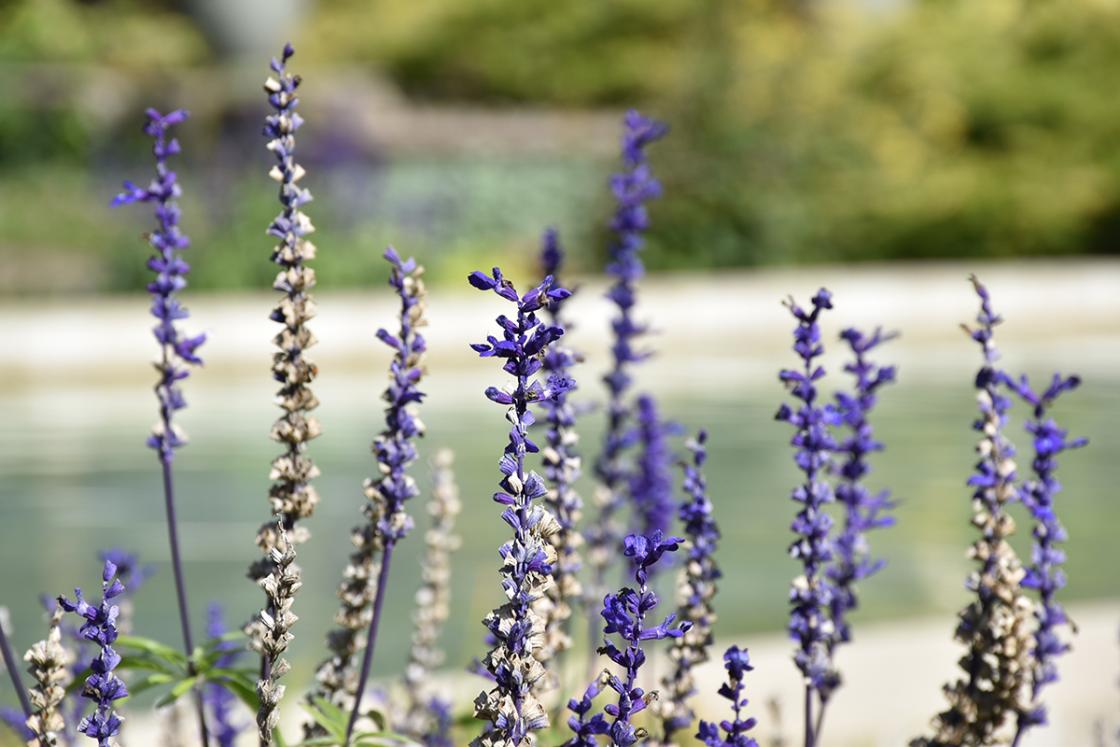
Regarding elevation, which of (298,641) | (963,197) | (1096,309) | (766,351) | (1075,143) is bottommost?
(298,641)

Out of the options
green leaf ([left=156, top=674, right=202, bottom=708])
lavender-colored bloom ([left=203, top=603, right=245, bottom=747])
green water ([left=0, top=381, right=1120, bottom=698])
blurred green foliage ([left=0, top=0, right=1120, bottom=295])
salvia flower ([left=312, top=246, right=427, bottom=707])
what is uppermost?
blurred green foliage ([left=0, top=0, right=1120, bottom=295])

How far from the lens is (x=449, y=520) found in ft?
9.60

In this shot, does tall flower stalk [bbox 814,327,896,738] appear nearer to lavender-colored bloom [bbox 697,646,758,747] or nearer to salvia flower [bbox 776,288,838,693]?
salvia flower [bbox 776,288,838,693]

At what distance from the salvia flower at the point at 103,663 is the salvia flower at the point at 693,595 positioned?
2.57 feet

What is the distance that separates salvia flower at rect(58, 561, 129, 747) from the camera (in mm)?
1544

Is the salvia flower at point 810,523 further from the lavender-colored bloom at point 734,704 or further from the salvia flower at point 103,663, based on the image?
the salvia flower at point 103,663

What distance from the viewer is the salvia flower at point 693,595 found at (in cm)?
210

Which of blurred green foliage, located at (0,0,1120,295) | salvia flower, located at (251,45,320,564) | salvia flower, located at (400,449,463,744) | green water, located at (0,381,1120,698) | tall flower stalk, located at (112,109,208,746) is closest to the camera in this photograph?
salvia flower, located at (251,45,320,564)

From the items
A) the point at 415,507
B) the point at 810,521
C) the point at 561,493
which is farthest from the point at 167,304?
the point at 415,507

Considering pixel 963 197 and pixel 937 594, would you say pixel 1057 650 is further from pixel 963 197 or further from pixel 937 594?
pixel 963 197

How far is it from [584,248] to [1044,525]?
80.3 feet

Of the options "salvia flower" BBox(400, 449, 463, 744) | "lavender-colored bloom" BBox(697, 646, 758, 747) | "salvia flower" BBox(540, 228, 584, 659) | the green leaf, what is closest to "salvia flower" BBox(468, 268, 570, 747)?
"lavender-colored bloom" BBox(697, 646, 758, 747)

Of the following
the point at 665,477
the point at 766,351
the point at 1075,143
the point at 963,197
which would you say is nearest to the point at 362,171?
the point at 766,351

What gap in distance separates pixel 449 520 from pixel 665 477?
0.59 meters
